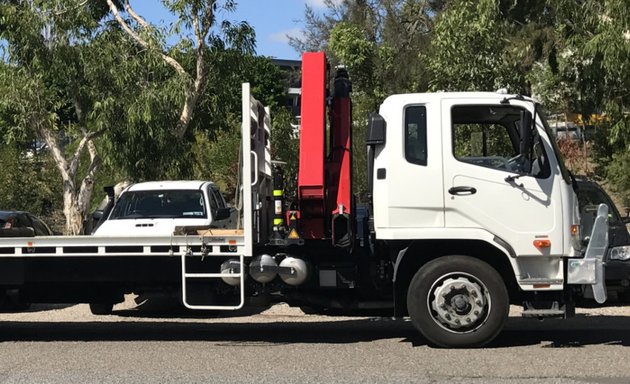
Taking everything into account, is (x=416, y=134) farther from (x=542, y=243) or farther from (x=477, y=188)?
(x=542, y=243)

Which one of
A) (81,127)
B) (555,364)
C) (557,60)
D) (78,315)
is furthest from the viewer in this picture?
(557,60)

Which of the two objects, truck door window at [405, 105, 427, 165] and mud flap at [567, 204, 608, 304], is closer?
mud flap at [567, 204, 608, 304]

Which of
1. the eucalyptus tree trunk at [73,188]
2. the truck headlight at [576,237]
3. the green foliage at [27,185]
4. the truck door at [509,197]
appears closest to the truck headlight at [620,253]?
the truck headlight at [576,237]

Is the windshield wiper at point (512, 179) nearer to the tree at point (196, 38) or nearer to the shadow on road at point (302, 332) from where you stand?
the shadow on road at point (302, 332)

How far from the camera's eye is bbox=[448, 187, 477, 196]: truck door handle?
8.84m

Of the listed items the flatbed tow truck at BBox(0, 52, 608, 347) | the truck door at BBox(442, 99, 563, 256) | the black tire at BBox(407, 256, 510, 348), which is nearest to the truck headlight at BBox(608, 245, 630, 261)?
the flatbed tow truck at BBox(0, 52, 608, 347)

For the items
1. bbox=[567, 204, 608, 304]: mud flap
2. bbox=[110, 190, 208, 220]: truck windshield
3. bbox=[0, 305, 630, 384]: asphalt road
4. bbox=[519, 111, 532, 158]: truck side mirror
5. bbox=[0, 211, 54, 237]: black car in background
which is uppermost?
bbox=[519, 111, 532, 158]: truck side mirror

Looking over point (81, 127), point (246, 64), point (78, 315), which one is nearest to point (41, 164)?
point (81, 127)

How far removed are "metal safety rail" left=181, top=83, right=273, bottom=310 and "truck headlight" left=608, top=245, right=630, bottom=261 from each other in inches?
193

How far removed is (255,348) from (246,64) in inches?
376

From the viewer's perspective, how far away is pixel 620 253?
38.0 ft

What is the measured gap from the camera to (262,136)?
32.6 ft

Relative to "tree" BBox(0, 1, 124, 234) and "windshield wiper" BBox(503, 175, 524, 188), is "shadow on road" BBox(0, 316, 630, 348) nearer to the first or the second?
"windshield wiper" BBox(503, 175, 524, 188)

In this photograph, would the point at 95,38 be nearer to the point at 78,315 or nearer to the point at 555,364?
the point at 78,315
